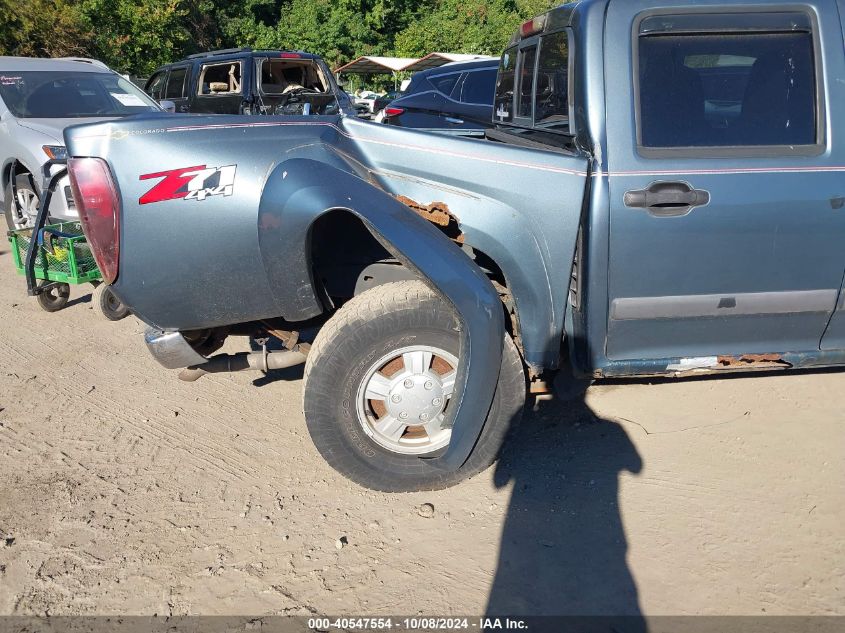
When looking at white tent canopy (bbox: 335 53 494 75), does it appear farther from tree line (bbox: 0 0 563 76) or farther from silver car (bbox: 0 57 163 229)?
silver car (bbox: 0 57 163 229)

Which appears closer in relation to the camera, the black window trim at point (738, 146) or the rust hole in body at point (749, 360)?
the black window trim at point (738, 146)

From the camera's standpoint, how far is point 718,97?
3.03 meters

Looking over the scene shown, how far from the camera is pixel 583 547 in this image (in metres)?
2.81

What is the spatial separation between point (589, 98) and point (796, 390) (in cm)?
229

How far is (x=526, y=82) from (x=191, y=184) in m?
2.11

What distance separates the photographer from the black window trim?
2.87 m

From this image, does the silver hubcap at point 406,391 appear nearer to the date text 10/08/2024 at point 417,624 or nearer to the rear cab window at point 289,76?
the date text 10/08/2024 at point 417,624

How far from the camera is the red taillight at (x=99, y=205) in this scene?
2.72 m

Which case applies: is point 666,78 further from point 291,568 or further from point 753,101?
point 291,568

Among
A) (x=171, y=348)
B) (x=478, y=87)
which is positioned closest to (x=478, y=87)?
(x=478, y=87)

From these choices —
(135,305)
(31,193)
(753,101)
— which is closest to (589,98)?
(753,101)

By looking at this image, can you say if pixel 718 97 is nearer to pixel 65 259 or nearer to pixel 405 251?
pixel 405 251

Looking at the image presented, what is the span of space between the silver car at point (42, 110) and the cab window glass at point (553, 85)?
4249 millimetres

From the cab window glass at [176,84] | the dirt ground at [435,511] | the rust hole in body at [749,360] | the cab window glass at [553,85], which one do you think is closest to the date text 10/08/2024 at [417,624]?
A: the dirt ground at [435,511]
